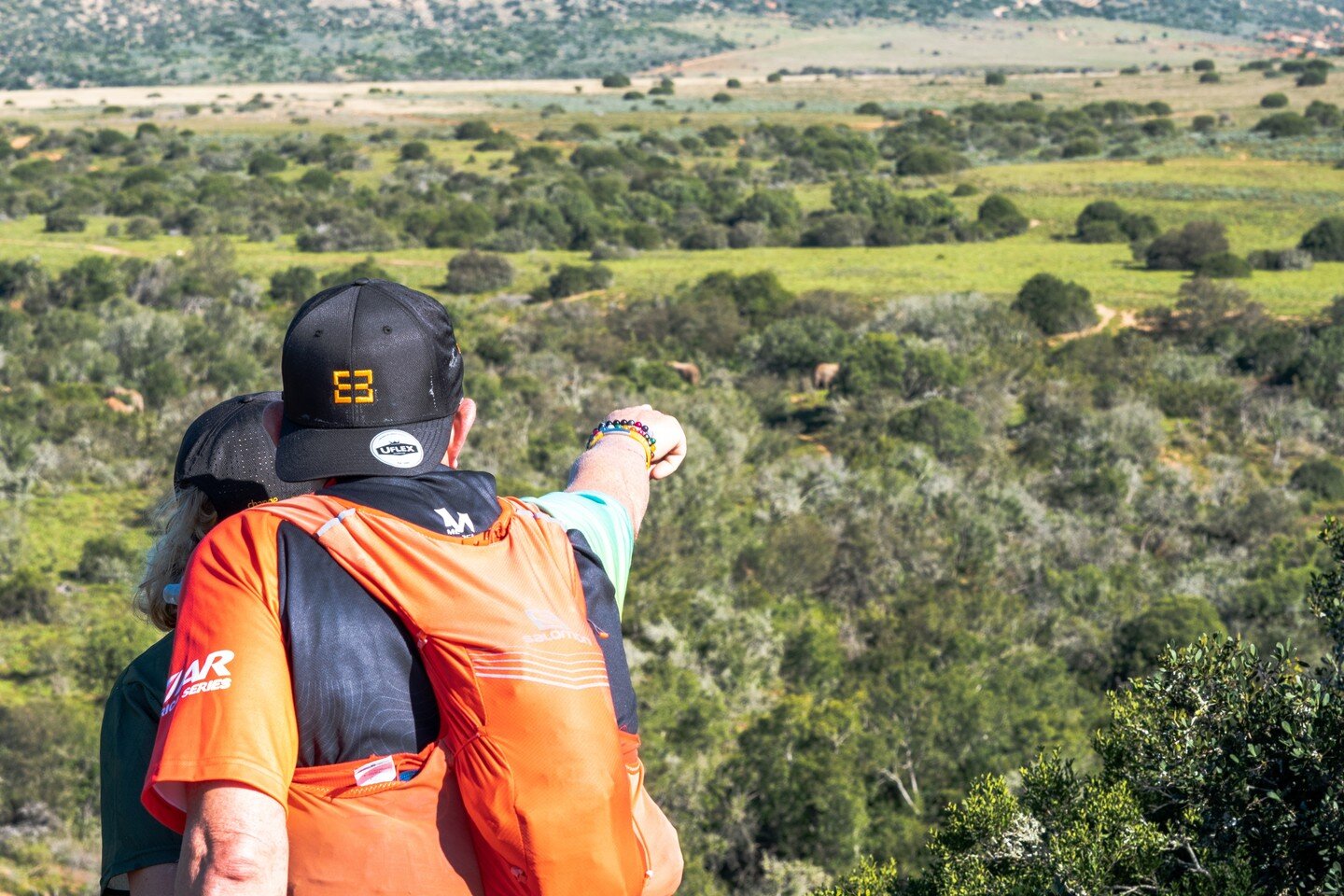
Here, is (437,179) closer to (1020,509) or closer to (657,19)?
(1020,509)

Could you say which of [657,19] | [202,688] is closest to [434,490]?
[202,688]

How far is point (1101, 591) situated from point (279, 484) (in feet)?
45.0

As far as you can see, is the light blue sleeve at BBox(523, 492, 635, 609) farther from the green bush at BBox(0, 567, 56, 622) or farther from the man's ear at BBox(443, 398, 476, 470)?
the green bush at BBox(0, 567, 56, 622)

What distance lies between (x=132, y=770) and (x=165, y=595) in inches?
12.8

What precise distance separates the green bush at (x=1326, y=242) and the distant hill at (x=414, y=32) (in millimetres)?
93031

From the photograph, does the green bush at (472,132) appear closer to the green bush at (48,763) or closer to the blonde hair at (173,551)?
the green bush at (48,763)

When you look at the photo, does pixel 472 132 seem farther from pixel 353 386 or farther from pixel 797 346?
pixel 353 386

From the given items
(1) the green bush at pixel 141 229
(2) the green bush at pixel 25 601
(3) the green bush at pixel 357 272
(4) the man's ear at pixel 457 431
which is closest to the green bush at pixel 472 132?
(1) the green bush at pixel 141 229

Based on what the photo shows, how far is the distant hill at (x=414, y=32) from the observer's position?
12019 cm

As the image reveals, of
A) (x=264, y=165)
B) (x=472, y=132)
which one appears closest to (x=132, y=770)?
(x=264, y=165)

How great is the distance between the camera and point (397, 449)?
181cm

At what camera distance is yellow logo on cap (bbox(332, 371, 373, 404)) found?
5.89 ft

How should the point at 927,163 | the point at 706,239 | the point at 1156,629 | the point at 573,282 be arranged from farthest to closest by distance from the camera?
the point at 927,163
the point at 706,239
the point at 573,282
the point at 1156,629

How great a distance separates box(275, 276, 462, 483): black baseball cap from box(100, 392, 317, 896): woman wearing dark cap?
150 mm
